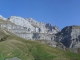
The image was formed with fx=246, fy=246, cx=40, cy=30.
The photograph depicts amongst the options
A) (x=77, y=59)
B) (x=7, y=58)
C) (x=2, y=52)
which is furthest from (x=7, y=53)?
(x=77, y=59)

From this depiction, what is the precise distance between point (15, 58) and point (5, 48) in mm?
27521

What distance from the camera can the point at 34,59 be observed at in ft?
613

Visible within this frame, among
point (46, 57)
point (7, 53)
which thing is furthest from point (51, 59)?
point (7, 53)

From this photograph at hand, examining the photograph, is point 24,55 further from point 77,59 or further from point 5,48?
point 77,59

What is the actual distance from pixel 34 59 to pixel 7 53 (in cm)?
2138

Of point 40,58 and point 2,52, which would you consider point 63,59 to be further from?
point 2,52

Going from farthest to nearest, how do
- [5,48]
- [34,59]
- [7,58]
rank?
[5,48]
[34,59]
[7,58]

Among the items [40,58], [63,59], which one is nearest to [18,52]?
[40,58]

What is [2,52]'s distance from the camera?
189 meters

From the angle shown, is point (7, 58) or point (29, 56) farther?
point (29, 56)

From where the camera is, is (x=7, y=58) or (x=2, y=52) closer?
(x=7, y=58)

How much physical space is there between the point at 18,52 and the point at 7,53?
420 inches

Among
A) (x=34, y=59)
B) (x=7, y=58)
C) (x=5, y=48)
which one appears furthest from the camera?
(x=5, y=48)

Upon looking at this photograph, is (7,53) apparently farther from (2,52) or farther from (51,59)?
(51,59)
